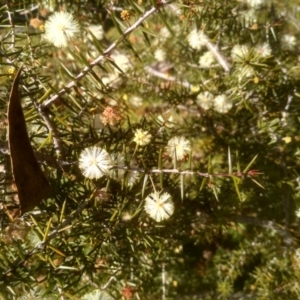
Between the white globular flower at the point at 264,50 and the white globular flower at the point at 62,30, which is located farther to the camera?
the white globular flower at the point at 264,50

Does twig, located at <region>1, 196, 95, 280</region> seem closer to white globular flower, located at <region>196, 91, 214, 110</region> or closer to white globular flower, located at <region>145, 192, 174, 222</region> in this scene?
white globular flower, located at <region>145, 192, 174, 222</region>

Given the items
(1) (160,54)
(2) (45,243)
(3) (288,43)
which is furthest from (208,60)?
(2) (45,243)

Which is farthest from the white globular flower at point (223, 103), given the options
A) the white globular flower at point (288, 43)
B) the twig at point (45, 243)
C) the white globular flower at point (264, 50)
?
the twig at point (45, 243)

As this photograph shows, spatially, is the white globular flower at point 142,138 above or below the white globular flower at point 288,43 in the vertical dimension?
below

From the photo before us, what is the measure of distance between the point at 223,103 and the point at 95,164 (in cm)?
69

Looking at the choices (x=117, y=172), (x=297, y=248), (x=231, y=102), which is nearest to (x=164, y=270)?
(x=297, y=248)

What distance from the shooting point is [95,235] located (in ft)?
3.88

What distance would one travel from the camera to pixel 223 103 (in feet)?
5.09

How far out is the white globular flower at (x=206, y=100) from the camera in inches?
64.7

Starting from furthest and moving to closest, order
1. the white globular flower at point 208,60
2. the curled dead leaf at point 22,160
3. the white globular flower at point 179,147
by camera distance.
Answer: the white globular flower at point 208,60
the white globular flower at point 179,147
the curled dead leaf at point 22,160

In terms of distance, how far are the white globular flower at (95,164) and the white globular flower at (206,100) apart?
2.36 ft

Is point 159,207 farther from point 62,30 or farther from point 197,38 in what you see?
point 197,38

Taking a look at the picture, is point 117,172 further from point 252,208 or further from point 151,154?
point 252,208

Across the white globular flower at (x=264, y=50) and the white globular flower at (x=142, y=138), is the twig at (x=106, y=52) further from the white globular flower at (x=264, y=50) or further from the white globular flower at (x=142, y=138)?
the white globular flower at (x=264, y=50)
